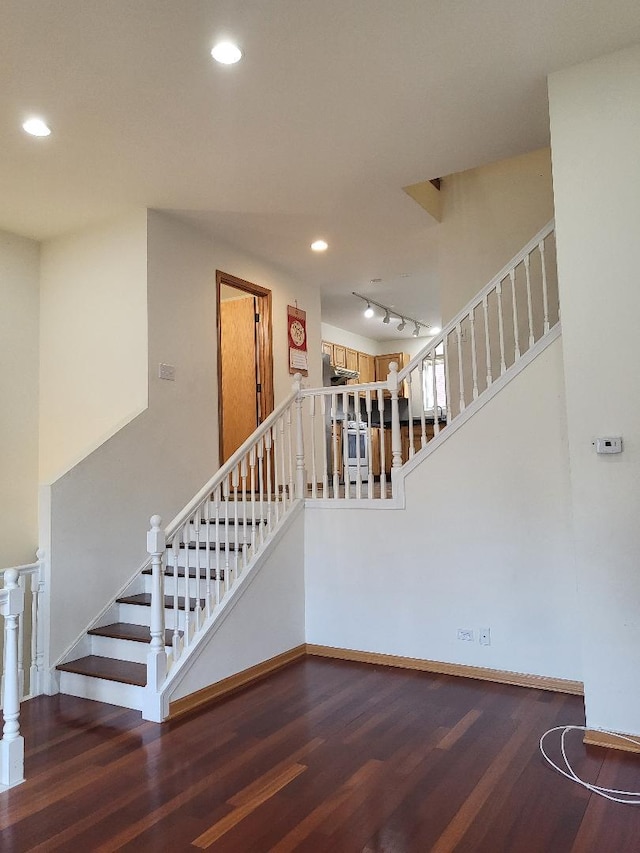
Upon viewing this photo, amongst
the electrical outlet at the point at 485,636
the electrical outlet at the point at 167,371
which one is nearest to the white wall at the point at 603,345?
the electrical outlet at the point at 485,636

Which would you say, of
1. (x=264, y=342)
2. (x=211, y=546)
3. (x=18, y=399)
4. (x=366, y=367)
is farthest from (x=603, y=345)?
(x=366, y=367)

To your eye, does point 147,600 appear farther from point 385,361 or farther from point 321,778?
point 385,361

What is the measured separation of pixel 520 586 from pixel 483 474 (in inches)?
29.5

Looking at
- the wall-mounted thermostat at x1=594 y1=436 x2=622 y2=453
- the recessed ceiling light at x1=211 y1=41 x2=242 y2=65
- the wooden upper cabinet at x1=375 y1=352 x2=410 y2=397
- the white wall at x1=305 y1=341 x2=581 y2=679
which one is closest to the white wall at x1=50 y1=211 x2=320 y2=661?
the white wall at x1=305 y1=341 x2=581 y2=679

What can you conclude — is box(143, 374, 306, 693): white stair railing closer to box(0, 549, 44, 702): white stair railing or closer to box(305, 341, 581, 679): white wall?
box(305, 341, 581, 679): white wall

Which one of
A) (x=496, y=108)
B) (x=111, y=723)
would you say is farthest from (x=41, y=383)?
(x=496, y=108)

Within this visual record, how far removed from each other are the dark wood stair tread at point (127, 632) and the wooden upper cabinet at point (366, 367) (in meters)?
7.08

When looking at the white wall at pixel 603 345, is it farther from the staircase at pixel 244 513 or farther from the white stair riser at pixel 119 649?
the white stair riser at pixel 119 649

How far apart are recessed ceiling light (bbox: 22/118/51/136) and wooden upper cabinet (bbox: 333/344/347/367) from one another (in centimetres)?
647

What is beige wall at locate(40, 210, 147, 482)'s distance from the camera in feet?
16.4

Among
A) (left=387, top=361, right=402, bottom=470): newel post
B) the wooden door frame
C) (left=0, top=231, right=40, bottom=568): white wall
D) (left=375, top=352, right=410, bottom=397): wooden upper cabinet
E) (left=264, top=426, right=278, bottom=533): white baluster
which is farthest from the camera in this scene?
(left=375, top=352, right=410, bottom=397): wooden upper cabinet

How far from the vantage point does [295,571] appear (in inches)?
186

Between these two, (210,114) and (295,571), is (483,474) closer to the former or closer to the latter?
(295,571)

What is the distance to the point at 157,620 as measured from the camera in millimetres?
3490
